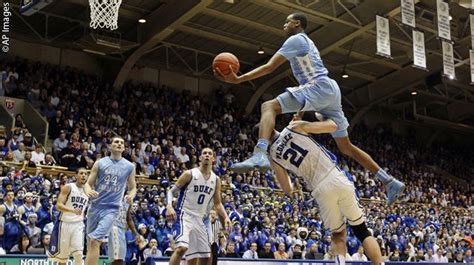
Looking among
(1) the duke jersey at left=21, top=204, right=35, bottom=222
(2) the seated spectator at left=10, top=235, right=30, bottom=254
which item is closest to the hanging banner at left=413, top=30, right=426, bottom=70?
(1) the duke jersey at left=21, top=204, right=35, bottom=222

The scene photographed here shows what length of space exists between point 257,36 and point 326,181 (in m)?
20.3

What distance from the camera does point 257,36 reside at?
25094 millimetres

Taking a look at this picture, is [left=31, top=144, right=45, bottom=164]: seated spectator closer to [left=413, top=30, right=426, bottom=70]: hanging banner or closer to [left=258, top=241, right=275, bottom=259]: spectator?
[left=258, top=241, right=275, bottom=259]: spectator

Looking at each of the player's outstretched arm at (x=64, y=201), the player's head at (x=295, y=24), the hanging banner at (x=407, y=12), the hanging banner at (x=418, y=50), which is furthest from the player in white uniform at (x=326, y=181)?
the hanging banner at (x=418, y=50)

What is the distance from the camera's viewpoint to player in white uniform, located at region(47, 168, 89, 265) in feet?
30.0

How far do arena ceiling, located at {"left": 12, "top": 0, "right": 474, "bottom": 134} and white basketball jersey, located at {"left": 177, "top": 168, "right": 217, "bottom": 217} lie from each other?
12.6 meters

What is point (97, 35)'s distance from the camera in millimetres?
21594

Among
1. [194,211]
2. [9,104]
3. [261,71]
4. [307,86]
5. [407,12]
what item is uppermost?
[407,12]

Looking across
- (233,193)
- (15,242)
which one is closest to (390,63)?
(233,193)

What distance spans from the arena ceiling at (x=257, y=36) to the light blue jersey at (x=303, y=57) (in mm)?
14418

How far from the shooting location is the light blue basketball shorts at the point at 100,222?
7797 millimetres

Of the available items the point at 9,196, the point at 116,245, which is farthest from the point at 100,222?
the point at 9,196

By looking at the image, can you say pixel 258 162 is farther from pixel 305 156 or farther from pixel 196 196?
pixel 196 196

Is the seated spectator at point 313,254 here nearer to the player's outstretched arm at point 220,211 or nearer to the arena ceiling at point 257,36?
the player's outstretched arm at point 220,211
